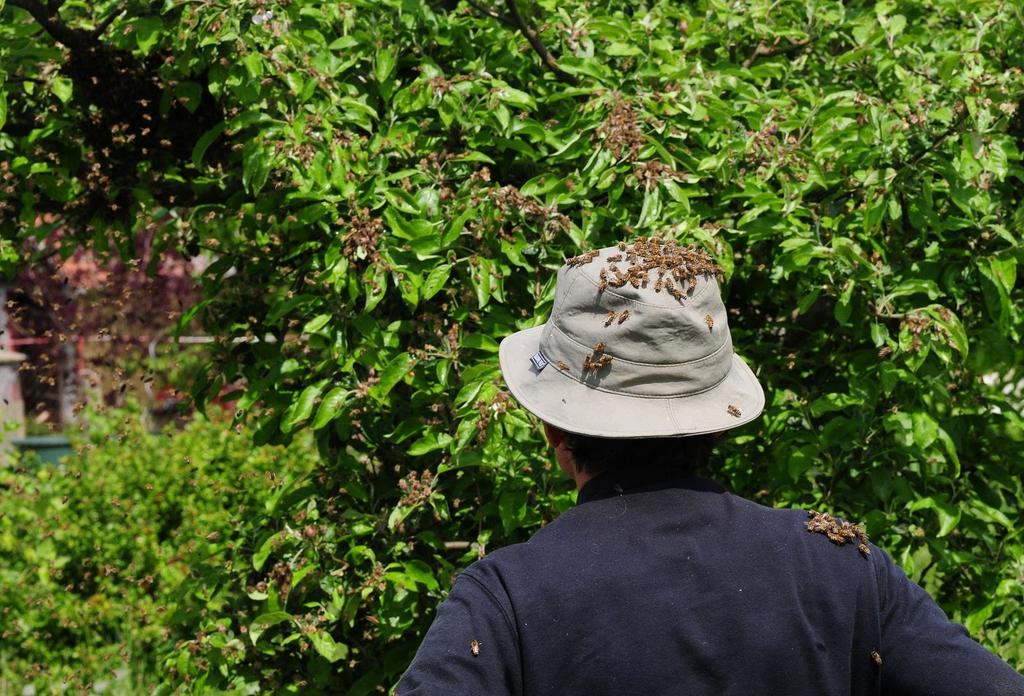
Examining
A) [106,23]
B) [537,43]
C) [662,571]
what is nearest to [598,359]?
[662,571]

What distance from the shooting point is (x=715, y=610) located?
1.57 meters

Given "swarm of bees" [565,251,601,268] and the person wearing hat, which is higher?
"swarm of bees" [565,251,601,268]

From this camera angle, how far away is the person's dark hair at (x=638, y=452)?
1688 millimetres

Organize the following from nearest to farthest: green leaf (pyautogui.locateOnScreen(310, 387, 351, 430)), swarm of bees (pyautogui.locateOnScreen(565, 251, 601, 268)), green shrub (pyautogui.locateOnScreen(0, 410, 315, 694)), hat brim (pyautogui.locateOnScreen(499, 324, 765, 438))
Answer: hat brim (pyautogui.locateOnScreen(499, 324, 765, 438)), swarm of bees (pyautogui.locateOnScreen(565, 251, 601, 268)), green leaf (pyautogui.locateOnScreen(310, 387, 351, 430)), green shrub (pyautogui.locateOnScreen(0, 410, 315, 694))

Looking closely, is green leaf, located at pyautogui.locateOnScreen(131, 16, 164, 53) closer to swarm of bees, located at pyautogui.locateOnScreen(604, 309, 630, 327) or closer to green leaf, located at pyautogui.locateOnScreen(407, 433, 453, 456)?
green leaf, located at pyautogui.locateOnScreen(407, 433, 453, 456)

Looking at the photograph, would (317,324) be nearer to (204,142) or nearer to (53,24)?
(204,142)

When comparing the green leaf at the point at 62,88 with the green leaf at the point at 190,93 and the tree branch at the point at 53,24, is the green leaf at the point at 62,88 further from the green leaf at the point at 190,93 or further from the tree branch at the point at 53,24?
the green leaf at the point at 190,93

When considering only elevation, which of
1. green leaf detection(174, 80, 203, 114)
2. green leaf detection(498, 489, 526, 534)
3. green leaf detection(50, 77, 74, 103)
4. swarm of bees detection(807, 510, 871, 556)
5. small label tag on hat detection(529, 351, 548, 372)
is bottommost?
green leaf detection(498, 489, 526, 534)

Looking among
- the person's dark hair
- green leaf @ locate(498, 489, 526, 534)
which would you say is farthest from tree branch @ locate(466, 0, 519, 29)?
the person's dark hair

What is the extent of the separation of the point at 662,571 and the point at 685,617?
0.07m

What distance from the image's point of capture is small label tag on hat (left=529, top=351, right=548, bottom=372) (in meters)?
1.80

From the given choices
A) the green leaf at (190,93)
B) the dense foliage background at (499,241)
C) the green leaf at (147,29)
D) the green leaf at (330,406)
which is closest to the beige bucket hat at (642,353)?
the dense foliage background at (499,241)

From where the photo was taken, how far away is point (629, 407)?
1685mm

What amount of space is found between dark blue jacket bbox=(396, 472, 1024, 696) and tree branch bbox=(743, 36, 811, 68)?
2181 mm
